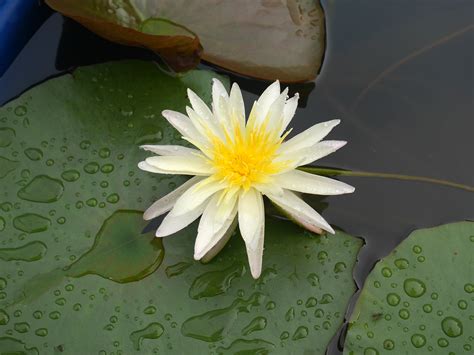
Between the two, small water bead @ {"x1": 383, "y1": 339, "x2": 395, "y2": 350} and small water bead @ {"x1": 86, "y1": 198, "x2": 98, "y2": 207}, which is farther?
small water bead @ {"x1": 86, "y1": 198, "x2": 98, "y2": 207}

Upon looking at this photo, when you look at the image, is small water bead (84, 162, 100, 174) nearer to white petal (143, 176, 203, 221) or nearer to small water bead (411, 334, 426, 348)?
white petal (143, 176, 203, 221)

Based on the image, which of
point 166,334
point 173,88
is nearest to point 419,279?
point 166,334

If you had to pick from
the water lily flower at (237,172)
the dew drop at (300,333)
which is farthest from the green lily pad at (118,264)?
the water lily flower at (237,172)

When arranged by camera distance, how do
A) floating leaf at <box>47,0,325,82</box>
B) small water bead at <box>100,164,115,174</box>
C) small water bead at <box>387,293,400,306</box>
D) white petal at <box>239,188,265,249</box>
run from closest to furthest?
white petal at <box>239,188,265,249</box>
small water bead at <box>387,293,400,306</box>
small water bead at <box>100,164,115,174</box>
floating leaf at <box>47,0,325,82</box>

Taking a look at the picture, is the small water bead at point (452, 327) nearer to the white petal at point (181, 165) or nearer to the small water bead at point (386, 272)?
the small water bead at point (386, 272)

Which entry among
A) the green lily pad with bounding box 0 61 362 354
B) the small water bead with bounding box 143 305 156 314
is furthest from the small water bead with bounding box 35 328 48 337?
the small water bead with bounding box 143 305 156 314

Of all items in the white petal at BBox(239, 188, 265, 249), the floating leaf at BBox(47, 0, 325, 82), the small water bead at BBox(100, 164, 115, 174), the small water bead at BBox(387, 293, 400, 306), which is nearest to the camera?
the white petal at BBox(239, 188, 265, 249)
